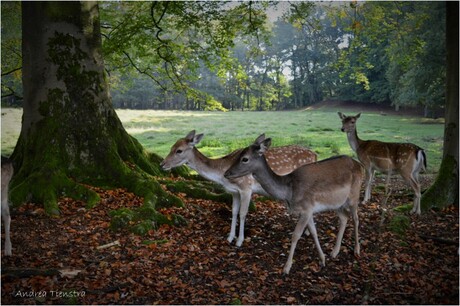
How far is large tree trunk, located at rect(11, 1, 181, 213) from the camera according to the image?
6.44m

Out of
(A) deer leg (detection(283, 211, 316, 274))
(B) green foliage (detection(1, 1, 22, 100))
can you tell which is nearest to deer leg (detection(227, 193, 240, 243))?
(A) deer leg (detection(283, 211, 316, 274))

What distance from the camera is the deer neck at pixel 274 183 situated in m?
5.04

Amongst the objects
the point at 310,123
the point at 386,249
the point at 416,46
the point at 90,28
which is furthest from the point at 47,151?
the point at 310,123

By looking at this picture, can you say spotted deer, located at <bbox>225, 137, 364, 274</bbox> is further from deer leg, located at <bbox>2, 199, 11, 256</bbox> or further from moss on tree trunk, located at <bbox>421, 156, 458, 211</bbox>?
deer leg, located at <bbox>2, 199, 11, 256</bbox>

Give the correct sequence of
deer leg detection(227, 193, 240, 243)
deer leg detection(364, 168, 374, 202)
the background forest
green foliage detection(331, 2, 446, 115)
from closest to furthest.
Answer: deer leg detection(227, 193, 240, 243), deer leg detection(364, 168, 374, 202), green foliage detection(331, 2, 446, 115), the background forest

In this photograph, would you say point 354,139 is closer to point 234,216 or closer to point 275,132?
point 234,216

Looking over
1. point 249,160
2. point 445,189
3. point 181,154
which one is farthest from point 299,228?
point 445,189

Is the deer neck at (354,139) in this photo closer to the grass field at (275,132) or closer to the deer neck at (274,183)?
the grass field at (275,132)

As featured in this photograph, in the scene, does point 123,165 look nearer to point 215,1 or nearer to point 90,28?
point 90,28

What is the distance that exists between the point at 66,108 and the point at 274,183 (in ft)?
12.8

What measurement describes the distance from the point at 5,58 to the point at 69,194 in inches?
329

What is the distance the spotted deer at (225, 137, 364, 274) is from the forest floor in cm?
54

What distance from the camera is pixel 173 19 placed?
35.6 ft

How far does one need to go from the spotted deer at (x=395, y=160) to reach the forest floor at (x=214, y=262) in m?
1.07
